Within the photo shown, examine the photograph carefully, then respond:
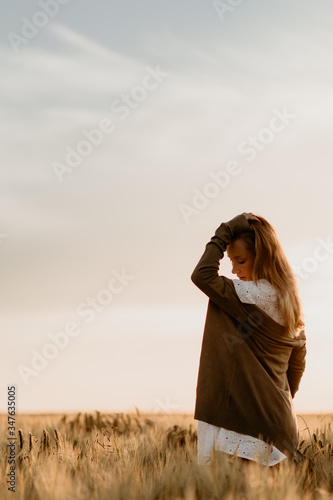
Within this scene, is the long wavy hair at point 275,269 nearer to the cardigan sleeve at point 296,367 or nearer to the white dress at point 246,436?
the white dress at point 246,436

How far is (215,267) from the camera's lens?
4543mm

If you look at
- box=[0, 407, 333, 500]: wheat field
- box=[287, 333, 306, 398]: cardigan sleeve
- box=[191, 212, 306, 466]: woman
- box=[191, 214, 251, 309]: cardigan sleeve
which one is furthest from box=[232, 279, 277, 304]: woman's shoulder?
box=[0, 407, 333, 500]: wheat field

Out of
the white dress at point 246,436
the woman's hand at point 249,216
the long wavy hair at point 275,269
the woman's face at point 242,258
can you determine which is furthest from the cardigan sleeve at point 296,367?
the woman's hand at point 249,216

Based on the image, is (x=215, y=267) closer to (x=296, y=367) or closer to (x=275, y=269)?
(x=275, y=269)

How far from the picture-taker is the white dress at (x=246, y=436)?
4.45m

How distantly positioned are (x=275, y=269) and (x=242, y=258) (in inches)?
10.2

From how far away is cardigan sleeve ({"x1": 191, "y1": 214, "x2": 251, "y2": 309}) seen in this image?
4.49 metres

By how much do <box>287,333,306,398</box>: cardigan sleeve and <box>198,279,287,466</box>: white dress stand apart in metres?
Result: 0.45

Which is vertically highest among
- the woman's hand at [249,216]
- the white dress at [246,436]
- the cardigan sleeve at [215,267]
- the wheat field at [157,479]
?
the woman's hand at [249,216]

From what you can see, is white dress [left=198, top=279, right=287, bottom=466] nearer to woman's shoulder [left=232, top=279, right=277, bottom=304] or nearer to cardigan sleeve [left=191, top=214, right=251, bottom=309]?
woman's shoulder [left=232, top=279, right=277, bottom=304]

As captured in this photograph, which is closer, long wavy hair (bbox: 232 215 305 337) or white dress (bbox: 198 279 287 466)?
white dress (bbox: 198 279 287 466)

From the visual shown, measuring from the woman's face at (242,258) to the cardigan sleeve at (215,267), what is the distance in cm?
9

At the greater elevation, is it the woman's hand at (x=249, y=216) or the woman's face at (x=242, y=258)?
the woman's hand at (x=249, y=216)

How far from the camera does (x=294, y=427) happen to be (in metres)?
4.69
